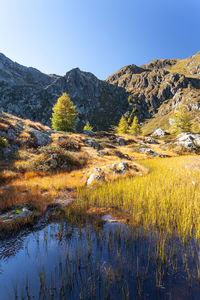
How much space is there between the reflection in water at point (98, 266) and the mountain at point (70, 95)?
413ft

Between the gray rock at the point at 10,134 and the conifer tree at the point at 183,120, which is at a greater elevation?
the conifer tree at the point at 183,120

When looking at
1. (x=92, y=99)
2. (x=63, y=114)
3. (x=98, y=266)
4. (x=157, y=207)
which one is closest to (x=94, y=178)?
(x=157, y=207)

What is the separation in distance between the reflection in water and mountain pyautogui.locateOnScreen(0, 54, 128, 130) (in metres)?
126

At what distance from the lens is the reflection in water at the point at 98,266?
2.21m

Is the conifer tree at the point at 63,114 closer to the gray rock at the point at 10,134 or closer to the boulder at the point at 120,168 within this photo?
the gray rock at the point at 10,134

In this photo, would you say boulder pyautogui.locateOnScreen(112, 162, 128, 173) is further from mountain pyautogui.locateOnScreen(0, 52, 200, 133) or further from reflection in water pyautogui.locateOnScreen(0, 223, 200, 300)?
mountain pyautogui.locateOnScreen(0, 52, 200, 133)

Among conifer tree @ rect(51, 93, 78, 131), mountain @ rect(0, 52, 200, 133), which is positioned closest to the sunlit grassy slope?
conifer tree @ rect(51, 93, 78, 131)

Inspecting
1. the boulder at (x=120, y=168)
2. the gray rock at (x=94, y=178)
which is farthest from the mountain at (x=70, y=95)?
the gray rock at (x=94, y=178)

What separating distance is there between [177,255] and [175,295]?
893 millimetres

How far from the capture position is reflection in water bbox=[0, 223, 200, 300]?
221cm

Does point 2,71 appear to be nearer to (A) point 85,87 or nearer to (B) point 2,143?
(A) point 85,87

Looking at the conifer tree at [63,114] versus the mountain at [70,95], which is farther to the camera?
the mountain at [70,95]

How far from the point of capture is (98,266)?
2.56m

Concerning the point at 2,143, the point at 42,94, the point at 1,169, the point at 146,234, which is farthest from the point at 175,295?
the point at 42,94
